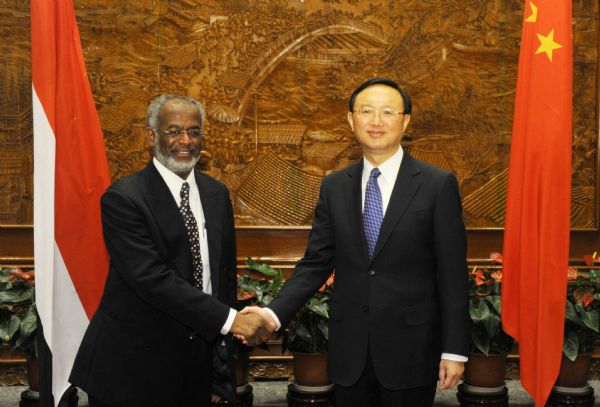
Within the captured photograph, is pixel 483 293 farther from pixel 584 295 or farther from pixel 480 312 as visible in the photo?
pixel 584 295

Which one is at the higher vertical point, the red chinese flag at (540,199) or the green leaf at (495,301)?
the red chinese flag at (540,199)

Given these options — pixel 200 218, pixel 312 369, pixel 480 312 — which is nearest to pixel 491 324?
pixel 480 312

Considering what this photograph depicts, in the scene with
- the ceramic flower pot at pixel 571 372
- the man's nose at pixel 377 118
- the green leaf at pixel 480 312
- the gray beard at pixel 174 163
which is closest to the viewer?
the man's nose at pixel 377 118

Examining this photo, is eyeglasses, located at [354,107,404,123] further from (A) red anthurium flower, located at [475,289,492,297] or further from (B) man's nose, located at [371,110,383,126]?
(A) red anthurium flower, located at [475,289,492,297]

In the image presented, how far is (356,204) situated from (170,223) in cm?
65

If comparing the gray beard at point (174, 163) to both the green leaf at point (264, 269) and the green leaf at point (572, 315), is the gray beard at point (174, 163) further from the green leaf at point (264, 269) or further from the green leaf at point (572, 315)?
the green leaf at point (572, 315)

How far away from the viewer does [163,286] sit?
2.62 metres

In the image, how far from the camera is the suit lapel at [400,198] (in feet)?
8.50

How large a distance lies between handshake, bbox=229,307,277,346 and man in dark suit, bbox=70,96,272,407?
0.02 metres

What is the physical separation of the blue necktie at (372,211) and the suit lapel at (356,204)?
0.8 inches

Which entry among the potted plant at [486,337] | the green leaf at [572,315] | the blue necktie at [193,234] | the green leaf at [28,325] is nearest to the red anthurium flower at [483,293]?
the potted plant at [486,337]

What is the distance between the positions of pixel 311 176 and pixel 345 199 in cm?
261

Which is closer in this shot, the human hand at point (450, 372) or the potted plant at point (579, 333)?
the human hand at point (450, 372)

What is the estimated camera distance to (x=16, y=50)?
5074 mm
